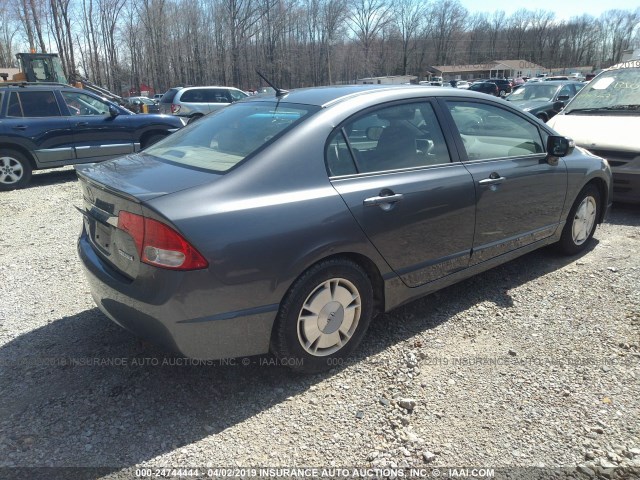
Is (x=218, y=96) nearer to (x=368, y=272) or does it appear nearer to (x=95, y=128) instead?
(x=95, y=128)

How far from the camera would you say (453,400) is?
2.65 m

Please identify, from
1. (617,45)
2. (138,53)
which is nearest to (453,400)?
(138,53)

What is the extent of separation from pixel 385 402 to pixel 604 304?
2.18 meters

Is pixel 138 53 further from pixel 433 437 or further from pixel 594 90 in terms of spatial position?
pixel 433 437

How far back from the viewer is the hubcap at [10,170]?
8266mm

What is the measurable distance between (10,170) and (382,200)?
803 centimetres

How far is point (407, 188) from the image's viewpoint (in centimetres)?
300

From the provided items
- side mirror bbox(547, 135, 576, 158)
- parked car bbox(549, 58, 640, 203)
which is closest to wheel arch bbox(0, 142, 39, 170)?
side mirror bbox(547, 135, 576, 158)

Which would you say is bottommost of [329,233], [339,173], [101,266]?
[101,266]

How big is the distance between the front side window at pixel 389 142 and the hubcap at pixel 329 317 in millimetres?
682

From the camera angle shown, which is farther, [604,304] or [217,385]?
[604,304]

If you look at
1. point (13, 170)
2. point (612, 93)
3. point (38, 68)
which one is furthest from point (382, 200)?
point (38, 68)

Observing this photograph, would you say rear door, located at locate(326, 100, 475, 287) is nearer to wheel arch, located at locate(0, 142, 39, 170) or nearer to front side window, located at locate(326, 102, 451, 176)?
front side window, located at locate(326, 102, 451, 176)

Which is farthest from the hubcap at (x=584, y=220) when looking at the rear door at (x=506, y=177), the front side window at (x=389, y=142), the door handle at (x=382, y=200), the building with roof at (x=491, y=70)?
the building with roof at (x=491, y=70)
